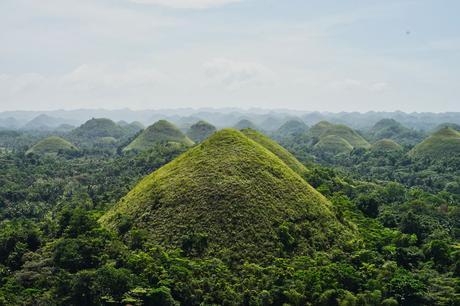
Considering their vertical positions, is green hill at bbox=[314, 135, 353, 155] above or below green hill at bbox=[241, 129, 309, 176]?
below

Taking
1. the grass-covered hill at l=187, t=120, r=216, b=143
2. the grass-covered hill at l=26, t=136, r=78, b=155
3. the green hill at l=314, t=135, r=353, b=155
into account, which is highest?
the grass-covered hill at l=187, t=120, r=216, b=143

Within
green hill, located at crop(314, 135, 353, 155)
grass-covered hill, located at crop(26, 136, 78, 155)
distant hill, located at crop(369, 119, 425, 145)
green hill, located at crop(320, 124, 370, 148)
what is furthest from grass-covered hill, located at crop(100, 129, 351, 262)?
distant hill, located at crop(369, 119, 425, 145)

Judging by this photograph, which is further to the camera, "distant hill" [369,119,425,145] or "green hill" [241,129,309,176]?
"distant hill" [369,119,425,145]

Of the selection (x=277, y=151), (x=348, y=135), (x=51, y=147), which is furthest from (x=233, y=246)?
(x=348, y=135)

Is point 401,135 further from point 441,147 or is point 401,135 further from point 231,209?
point 231,209

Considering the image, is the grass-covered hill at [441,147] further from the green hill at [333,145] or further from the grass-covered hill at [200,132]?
the grass-covered hill at [200,132]

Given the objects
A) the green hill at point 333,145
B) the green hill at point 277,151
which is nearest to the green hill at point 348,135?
the green hill at point 333,145

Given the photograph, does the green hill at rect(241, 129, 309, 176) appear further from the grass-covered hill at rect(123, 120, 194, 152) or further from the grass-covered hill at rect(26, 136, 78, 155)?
the grass-covered hill at rect(26, 136, 78, 155)
